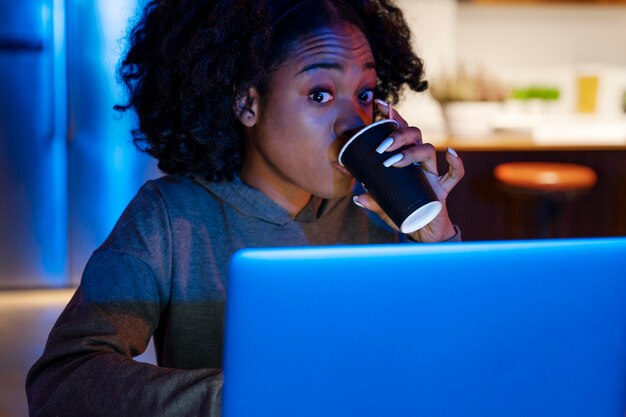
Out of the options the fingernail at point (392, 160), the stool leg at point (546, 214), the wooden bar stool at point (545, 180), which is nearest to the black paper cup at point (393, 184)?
the fingernail at point (392, 160)

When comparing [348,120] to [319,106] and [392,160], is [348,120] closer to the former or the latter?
[319,106]

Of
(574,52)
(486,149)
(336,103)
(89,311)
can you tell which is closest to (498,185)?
(486,149)

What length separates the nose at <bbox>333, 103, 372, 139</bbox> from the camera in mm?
1121

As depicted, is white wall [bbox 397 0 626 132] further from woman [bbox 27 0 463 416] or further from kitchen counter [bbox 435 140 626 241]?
woman [bbox 27 0 463 416]

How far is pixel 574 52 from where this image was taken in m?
4.32

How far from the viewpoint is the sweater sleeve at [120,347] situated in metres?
0.75

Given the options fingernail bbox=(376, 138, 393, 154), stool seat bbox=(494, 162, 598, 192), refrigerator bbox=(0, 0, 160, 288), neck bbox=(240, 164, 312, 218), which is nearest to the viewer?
fingernail bbox=(376, 138, 393, 154)

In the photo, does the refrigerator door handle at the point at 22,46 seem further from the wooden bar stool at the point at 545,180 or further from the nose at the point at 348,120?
the nose at the point at 348,120

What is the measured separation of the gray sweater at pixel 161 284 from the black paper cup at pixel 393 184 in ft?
0.66

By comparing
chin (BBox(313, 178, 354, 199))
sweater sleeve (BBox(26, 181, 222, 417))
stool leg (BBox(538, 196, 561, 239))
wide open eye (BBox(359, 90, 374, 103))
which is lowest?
stool leg (BBox(538, 196, 561, 239))

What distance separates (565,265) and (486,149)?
2.94 metres

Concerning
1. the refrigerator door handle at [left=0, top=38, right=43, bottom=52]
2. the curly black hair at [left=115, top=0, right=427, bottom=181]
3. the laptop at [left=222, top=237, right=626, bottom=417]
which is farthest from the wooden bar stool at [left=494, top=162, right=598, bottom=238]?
the laptop at [left=222, top=237, right=626, bottom=417]

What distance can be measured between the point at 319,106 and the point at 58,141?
238 cm

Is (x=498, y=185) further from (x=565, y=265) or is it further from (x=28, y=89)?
(x=565, y=265)
